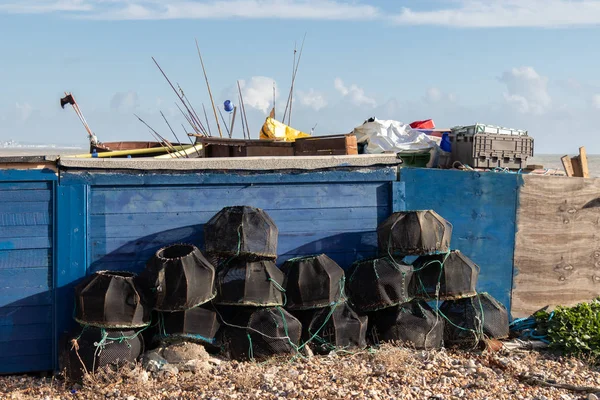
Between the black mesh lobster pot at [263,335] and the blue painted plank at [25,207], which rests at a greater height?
the blue painted plank at [25,207]

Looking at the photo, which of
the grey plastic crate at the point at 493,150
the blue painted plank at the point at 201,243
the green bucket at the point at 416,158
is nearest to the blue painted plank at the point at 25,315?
the blue painted plank at the point at 201,243

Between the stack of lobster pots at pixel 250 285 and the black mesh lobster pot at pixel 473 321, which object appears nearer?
the stack of lobster pots at pixel 250 285

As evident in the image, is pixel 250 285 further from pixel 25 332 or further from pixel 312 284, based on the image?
pixel 25 332

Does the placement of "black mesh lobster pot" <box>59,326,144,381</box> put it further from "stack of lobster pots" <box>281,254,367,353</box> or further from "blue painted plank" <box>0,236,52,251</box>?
"stack of lobster pots" <box>281,254,367,353</box>

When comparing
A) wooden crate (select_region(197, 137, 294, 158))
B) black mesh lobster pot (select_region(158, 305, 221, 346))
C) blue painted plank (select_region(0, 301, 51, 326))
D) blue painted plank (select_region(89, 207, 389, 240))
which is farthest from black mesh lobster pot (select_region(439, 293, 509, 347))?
blue painted plank (select_region(0, 301, 51, 326))

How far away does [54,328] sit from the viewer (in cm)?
743

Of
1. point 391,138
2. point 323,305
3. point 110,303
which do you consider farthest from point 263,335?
point 391,138

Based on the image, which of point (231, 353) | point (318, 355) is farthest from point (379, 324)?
point (231, 353)

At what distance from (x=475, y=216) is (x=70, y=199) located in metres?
4.65

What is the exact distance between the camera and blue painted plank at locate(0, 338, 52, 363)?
24.2 ft

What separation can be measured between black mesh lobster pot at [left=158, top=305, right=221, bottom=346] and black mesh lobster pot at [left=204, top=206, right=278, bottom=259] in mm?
634

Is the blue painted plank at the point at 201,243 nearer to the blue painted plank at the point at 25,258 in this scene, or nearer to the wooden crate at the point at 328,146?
the blue painted plank at the point at 25,258

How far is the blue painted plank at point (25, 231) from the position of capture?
729cm

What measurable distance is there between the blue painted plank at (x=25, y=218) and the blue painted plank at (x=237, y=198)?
0.46 metres
